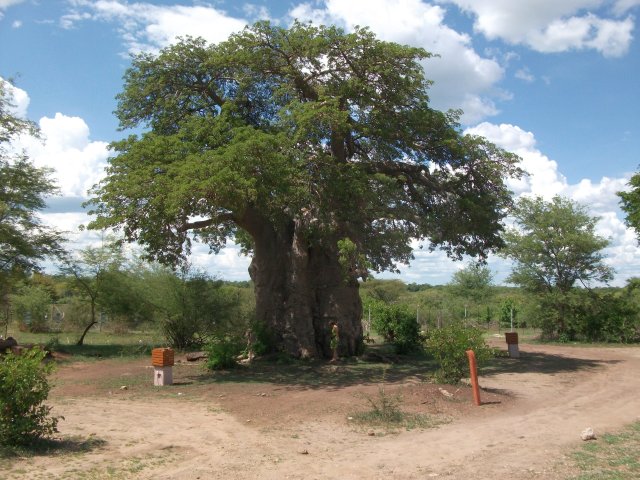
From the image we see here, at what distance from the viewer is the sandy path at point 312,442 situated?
22.1 ft

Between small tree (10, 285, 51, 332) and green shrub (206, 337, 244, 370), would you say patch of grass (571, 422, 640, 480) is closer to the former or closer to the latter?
green shrub (206, 337, 244, 370)

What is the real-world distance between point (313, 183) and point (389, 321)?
409 inches

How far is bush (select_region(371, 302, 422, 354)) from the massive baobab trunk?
3.60 m

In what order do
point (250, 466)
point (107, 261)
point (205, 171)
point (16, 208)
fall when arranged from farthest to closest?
point (107, 261) < point (16, 208) < point (205, 171) < point (250, 466)

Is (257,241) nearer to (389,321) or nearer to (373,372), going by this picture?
(373,372)

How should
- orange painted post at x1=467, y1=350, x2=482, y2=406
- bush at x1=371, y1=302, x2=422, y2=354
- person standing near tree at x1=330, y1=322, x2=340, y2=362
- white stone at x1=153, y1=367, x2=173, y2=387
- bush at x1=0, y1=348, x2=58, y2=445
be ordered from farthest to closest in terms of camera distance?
bush at x1=371, y1=302, x2=422, y2=354
person standing near tree at x1=330, y1=322, x2=340, y2=362
white stone at x1=153, y1=367, x2=173, y2=387
orange painted post at x1=467, y1=350, x2=482, y2=406
bush at x1=0, y1=348, x2=58, y2=445

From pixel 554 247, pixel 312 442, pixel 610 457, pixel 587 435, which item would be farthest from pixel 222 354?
pixel 554 247

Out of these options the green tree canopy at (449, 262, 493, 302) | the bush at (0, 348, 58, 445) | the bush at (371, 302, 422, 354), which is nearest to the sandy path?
the bush at (0, 348, 58, 445)

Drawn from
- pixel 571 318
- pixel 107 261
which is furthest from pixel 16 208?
pixel 571 318

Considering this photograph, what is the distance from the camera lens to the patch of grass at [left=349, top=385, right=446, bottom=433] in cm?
941

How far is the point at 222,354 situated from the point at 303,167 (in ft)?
18.9

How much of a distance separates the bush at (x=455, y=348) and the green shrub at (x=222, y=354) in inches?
243

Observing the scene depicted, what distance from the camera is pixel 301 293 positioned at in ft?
59.9

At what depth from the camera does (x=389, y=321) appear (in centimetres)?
2427
